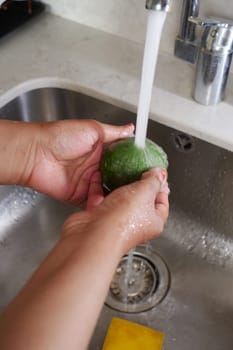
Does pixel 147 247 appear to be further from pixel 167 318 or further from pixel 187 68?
pixel 187 68

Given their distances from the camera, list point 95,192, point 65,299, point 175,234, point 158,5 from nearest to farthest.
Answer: point 65,299, point 158,5, point 95,192, point 175,234

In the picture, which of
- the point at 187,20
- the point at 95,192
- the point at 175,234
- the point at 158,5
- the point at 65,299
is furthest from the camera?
the point at 175,234

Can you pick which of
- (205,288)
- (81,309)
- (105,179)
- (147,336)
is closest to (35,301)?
(81,309)

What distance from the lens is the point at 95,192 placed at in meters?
0.73

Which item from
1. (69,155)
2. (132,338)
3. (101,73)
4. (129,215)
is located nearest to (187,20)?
(101,73)

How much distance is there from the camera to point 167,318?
83 cm

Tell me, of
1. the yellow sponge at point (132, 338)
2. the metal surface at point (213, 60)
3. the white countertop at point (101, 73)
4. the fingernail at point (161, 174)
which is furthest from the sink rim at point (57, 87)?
the yellow sponge at point (132, 338)

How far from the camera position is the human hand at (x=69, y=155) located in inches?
29.0

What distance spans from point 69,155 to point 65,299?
0.33 metres

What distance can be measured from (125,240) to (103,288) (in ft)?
0.24

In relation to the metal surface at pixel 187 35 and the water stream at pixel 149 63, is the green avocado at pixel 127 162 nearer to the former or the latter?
the water stream at pixel 149 63

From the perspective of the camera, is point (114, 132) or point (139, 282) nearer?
point (114, 132)

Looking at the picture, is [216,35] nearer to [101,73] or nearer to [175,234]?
[101,73]

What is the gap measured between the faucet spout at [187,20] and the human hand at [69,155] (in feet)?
0.79
